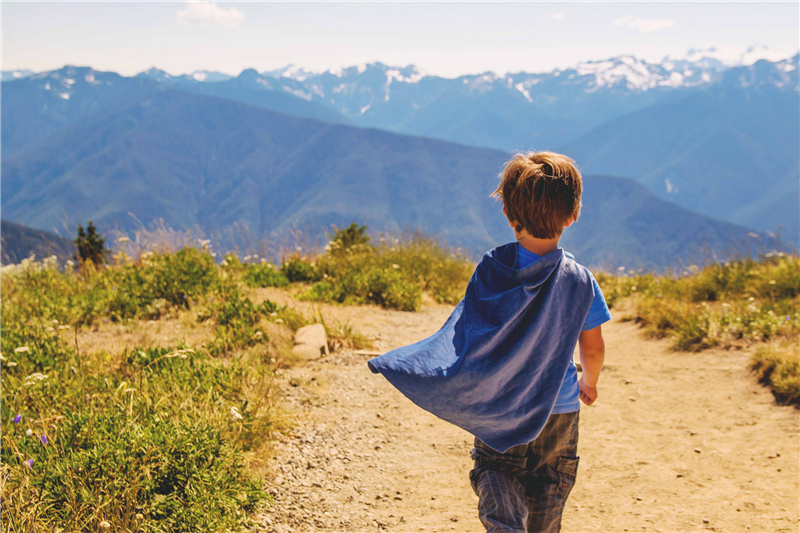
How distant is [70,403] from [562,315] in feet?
11.0

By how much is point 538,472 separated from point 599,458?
2.12 metres

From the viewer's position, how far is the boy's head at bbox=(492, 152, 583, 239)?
6.40ft

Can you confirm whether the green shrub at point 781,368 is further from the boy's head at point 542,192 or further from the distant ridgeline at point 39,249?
the distant ridgeline at point 39,249

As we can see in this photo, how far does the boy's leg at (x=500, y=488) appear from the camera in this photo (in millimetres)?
1957

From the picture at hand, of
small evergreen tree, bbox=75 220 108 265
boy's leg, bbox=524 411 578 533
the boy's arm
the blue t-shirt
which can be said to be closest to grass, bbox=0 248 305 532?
boy's leg, bbox=524 411 578 533

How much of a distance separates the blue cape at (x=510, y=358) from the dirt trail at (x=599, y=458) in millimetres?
A: 1412

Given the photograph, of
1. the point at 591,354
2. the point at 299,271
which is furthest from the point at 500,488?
the point at 299,271

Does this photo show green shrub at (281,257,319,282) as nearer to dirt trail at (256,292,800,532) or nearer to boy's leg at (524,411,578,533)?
dirt trail at (256,292,800,532)

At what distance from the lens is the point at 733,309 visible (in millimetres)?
6961

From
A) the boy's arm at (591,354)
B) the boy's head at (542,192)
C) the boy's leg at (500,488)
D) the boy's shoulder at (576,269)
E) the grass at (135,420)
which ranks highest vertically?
the boy's head at (542,192)

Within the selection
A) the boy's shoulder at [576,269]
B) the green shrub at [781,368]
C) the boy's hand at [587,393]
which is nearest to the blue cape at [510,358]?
the boy's shoulder at [576,269]

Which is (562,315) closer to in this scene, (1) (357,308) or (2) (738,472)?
(2) (738,472)

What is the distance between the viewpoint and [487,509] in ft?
6.53

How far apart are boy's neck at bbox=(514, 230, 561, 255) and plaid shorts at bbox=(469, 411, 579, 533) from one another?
26.6 inches
